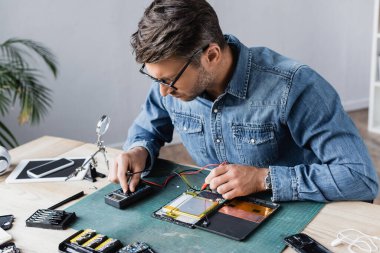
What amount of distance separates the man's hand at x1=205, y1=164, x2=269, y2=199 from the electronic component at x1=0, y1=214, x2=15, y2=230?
21.0 inches

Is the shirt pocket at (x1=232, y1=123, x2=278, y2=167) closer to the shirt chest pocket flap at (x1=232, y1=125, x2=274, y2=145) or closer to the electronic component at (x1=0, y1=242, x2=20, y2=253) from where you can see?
the shirt chest pocket flap at (x1=232, y1=125, x2=274, y2=145)

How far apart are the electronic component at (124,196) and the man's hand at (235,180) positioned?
196mm

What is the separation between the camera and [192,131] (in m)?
1.54

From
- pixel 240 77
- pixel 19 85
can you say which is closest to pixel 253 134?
pixel 240 77

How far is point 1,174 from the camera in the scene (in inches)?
60.1

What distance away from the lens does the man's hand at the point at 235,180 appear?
1.22 m

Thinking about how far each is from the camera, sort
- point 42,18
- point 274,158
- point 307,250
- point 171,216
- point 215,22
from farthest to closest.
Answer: point 42,18 → point 274,158 → point 215,22 → point 171,216 → point 307,250

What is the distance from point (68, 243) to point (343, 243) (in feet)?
2.08

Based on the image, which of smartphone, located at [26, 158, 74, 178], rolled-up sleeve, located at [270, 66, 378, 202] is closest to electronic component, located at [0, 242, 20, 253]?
smartphone, located at [26, 158, 74, 178]

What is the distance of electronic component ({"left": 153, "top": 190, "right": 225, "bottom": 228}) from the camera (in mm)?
1155

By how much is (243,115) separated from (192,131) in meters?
0.21

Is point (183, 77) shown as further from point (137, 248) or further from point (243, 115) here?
point (137, 248)

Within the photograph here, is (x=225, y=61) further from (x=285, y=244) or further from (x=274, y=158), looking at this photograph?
(x=285, y=244)

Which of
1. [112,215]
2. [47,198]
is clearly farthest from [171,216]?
[47,198]
